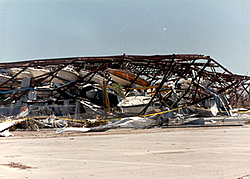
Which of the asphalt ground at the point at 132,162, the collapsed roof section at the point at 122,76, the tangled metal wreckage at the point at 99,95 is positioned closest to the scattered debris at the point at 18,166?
the asphalt ground at the point at 132,162

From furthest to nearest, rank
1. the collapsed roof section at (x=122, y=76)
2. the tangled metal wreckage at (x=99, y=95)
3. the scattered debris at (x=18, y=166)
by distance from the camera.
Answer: the collapsed roof section at (x=122, y=76), the tangled metal wreckage at (x=99, y=95), the scattered debris at (x=18, y=166)

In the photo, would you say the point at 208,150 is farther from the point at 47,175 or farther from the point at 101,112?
the point at 101,112

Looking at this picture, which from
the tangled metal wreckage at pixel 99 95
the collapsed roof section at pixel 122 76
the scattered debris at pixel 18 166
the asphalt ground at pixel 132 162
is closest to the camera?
the asphalt ground at pixel 132 162

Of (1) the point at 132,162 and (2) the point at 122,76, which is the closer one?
(1) the point at 132,162

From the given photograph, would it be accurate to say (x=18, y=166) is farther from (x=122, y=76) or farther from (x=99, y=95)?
(x=122, y=76)

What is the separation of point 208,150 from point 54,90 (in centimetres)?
1217

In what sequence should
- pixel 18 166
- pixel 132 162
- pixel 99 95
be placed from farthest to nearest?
pixel 99 95
pixel 132 162
pixel 18 166

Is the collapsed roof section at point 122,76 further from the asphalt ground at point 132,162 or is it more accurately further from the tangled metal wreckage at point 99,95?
the asphalt ground at point 132,162

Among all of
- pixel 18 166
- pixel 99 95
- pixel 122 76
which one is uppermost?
pixel 122 76

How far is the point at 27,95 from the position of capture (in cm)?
1488

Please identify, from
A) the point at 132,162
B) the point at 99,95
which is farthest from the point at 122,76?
the point at 132,162

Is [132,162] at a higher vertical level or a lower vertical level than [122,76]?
lower

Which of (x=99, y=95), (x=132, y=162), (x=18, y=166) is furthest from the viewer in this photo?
(x=99, y=95)

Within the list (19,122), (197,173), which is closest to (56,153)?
(197,173)
